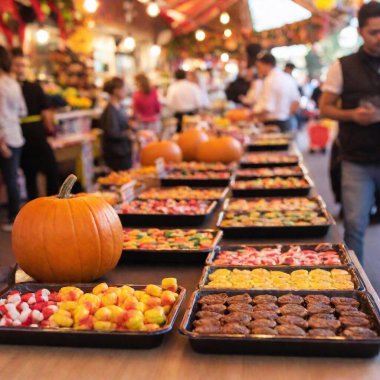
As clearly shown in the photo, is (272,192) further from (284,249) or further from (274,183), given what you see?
(284,249)

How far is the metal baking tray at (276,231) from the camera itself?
2273mm

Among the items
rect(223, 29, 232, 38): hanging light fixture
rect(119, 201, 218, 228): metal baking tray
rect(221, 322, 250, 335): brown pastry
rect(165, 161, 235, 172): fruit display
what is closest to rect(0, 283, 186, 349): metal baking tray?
rect(221, 322, 250, 335): brown pastry

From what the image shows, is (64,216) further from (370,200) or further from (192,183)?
(370,200)

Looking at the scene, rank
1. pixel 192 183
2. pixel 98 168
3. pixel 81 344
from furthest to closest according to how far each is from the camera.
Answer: pixel 98 168, pixel 192 183, pixel 81 344

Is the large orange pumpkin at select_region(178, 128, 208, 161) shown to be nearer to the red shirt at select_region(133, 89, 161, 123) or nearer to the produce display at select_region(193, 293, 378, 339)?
the produce display at select_region(193, 293, 378, 339)

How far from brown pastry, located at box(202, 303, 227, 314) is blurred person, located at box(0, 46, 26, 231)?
4.17 meters

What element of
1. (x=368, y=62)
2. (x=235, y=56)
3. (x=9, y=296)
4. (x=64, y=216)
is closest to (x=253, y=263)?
(x=64, y=216)

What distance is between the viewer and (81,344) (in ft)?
4.57

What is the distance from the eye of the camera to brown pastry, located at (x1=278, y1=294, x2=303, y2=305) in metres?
1.48

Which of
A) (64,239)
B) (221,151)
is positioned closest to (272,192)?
(221,151)

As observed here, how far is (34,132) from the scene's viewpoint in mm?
5855

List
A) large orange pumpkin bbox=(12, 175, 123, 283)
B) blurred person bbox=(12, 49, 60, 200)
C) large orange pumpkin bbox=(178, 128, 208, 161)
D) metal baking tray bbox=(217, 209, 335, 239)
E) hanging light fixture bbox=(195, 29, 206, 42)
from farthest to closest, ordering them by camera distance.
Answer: hanging light fixture bbox=(195, 29, 206, 42)
blurred person bbox=(12, 49, 60, 200)
large orange pumpkin bbox=(178, 128, 208, 161)
metal baking tray bbox=(217, 209, 335, 239)
large orange pumpkin bbox=(12, 175, 123, 283)

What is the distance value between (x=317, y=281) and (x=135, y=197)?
1.53 meters

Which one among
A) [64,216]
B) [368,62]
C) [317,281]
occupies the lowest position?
[317,281]
